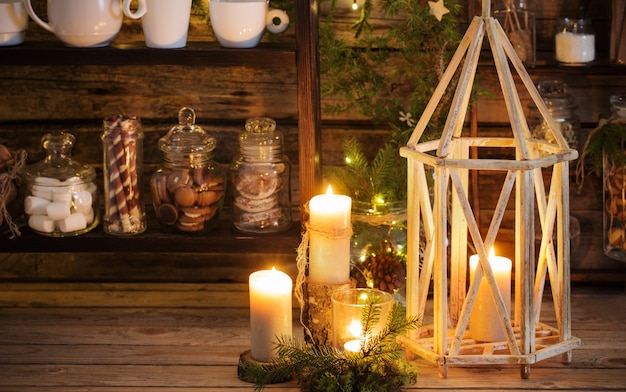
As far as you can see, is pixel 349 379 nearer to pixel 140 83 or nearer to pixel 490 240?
pixel 490 240

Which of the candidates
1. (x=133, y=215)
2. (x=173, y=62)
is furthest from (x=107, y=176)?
(x=173, y=62)

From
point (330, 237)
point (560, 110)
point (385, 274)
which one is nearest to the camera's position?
point (330, 237)

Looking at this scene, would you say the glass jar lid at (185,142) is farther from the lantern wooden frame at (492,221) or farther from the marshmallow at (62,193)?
the lantern wooden frame at (492,221)

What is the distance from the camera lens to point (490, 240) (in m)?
1.62

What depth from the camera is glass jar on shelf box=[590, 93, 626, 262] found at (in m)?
1.99

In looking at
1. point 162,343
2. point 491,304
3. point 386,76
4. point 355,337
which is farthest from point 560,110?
point 162,343

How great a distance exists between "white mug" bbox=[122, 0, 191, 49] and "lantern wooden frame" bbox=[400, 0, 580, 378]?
0.49 m

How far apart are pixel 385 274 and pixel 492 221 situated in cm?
31

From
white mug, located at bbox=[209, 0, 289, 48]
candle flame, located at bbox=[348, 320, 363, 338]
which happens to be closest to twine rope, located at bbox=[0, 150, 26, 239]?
white mug, located at bbox=[209, 0, 289, 48]

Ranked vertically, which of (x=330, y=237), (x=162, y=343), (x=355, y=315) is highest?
(x=330, y=237)

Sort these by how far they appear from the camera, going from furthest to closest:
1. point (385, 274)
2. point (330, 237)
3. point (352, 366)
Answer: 1. point (385, 274)
2. point (330, 237)
3. point (352, 366)

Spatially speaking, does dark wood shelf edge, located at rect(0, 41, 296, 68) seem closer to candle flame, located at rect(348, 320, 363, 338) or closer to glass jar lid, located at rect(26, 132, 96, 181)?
glass jar lid, located at rect(26, 132, 96, 181)

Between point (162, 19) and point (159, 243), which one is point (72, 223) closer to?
point (159, 243)

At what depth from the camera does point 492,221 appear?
1632 mm
